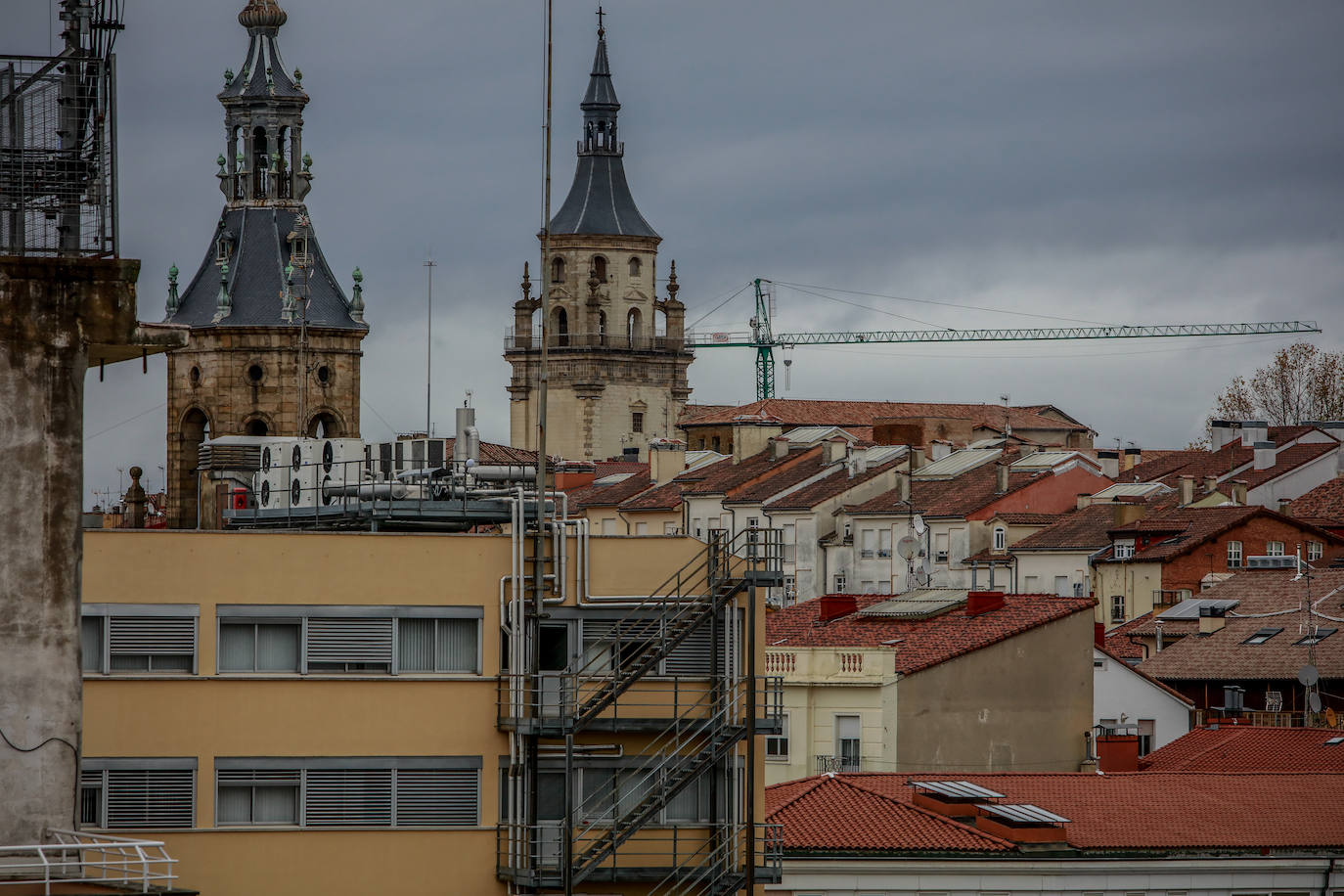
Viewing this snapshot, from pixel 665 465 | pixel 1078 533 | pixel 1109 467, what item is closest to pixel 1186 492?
pixel 1078 533

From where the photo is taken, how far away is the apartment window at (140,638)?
30312 millimetres

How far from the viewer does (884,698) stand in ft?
166

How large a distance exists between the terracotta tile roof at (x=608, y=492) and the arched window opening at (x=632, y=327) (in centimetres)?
5284

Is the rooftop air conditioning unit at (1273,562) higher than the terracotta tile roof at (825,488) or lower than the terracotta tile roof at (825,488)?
lower

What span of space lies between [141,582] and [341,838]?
363 centimetres

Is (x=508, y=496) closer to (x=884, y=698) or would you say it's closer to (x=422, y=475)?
(x=422, y=475)

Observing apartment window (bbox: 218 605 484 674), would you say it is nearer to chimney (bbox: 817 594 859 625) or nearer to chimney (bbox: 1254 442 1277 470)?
chimney (bbox: 817 594 859 625)

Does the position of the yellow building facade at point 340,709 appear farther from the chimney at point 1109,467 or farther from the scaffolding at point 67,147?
the chimney at point 1109,467

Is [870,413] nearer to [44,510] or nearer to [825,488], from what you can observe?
[825,488]

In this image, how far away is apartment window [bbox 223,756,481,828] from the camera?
1206 inches

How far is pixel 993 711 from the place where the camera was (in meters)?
50.8

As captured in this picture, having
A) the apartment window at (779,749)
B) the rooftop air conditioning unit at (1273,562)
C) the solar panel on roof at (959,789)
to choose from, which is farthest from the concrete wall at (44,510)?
the rooftop air conditioning unit at (1273,562)

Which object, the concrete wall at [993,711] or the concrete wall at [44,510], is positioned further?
the concrete wall at [993,711]

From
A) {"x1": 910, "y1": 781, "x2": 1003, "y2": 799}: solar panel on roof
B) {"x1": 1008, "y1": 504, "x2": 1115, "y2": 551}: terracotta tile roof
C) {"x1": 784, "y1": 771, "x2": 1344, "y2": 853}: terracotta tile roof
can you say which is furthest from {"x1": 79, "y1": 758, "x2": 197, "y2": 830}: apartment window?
{"x1": 1008, "y1": 504, "x2": 1115, "y2": 551}: terracotta tile roof
